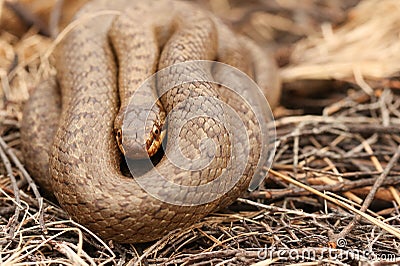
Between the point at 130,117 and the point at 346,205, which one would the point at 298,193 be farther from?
the point at 130,117

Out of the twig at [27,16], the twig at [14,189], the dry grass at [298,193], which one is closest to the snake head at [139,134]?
the dry grass at [298,193]

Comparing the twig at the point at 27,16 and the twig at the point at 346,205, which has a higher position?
the twig at the point at 27,16

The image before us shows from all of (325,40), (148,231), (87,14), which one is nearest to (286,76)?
(325,40)

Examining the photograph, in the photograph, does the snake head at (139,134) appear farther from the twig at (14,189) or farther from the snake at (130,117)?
the twig at (14,189)

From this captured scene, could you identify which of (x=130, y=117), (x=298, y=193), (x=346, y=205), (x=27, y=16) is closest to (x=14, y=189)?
(x=130, y=117)

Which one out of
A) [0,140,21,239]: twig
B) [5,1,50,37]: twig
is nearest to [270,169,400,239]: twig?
[0,140,21,239]: twig

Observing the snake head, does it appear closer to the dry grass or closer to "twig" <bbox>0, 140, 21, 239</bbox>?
the dry grass
